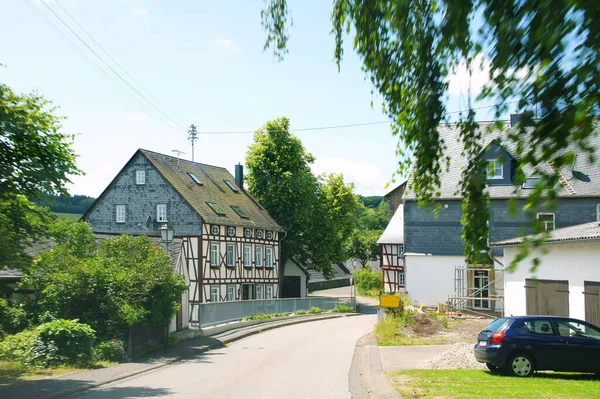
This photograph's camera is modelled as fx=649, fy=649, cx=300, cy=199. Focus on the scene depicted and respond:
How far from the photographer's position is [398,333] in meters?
23.8

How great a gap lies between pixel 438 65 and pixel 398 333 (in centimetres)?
1926

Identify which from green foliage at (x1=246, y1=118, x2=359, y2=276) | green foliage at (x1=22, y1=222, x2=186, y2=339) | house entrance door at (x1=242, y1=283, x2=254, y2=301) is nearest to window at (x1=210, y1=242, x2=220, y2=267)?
house entrance door at (x1=242, y1=283, x2=254, y2=301)

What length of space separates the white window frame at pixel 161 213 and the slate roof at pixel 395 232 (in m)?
16.6

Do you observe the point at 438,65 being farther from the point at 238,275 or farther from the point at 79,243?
the point at 238,275

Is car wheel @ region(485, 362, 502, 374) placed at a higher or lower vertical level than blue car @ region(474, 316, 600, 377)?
lower

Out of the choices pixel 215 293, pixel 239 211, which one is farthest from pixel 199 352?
pixel 239 211

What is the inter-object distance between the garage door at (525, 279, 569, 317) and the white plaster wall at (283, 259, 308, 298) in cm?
3272

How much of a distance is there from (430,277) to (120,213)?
20262mm

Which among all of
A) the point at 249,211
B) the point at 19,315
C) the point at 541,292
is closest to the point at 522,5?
the point at 19,315

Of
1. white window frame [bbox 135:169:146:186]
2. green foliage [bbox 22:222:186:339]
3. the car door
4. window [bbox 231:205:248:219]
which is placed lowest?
the car door

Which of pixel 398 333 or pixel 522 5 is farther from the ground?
pixel 522 5

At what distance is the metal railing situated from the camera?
26237 mm

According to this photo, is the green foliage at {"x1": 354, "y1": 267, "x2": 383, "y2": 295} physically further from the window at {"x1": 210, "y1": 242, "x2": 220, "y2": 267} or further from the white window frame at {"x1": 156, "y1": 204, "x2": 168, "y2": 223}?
the white window frame at {"x1": 156, "y1": 204, "x2": 168, "y2": 223}

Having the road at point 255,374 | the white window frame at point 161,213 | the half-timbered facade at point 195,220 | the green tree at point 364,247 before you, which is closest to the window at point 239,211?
the half-timbered facade at point 195,220
